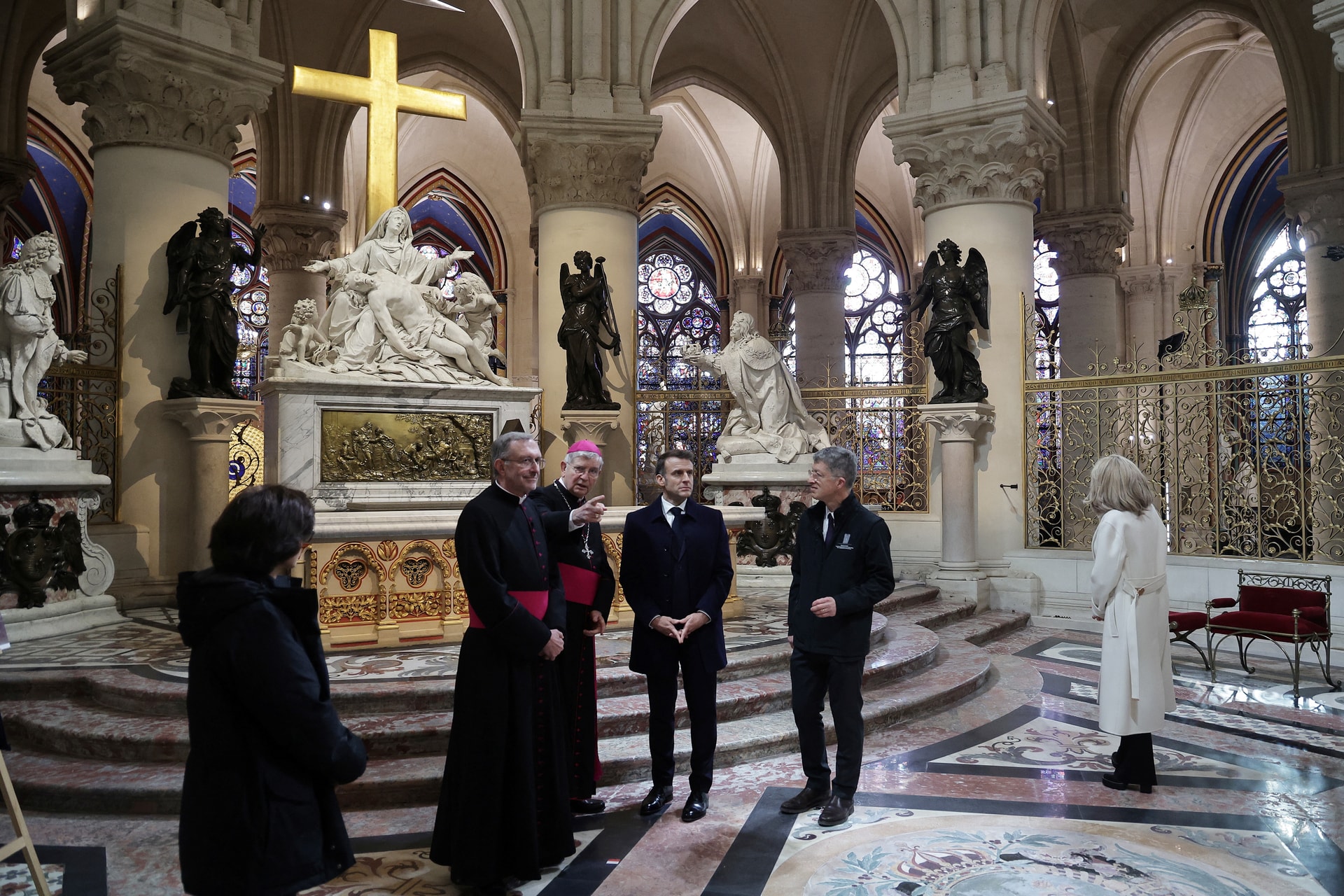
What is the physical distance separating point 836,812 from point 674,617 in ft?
3.48

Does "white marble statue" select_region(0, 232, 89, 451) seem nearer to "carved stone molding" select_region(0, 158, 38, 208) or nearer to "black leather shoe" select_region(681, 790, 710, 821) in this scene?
"black leather shoe" select_region(681, 790, 710, 821)

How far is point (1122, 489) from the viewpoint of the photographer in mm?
4621

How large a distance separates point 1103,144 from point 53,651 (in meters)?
15.2

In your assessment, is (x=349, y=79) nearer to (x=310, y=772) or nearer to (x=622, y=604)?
(x=622, y=604)

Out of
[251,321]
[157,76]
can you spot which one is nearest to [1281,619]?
[157,76]

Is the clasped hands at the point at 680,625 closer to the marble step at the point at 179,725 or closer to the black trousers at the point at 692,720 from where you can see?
the black trousers at the point at 692,720

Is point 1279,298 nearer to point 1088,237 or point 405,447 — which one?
point 1088,237

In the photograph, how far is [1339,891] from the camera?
3.52 metres

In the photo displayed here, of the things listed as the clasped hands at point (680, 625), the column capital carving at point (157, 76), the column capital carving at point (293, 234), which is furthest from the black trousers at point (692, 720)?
the column capital carving at point (293, 234)

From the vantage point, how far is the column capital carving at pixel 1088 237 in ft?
49.9

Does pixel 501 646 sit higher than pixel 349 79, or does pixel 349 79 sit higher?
pixel 349 79

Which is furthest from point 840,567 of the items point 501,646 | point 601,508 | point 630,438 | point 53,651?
point 630,438

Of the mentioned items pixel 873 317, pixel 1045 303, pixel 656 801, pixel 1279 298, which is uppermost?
pixel 873 317

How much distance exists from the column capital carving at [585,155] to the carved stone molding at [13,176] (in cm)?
645
